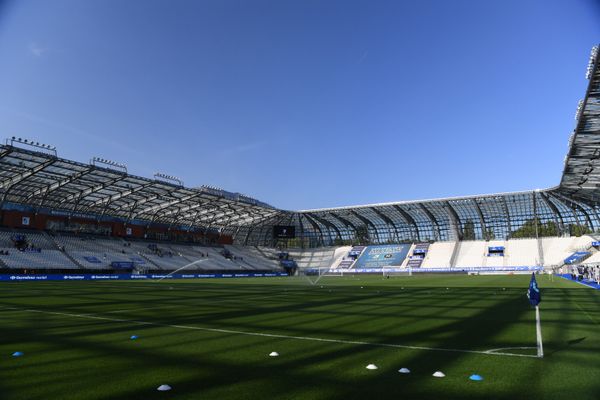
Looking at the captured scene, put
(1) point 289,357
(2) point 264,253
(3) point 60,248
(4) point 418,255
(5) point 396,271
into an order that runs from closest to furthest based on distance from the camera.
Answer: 1. (1) point 289,357
2. (3) point 60,248
3. (5) point 396,271
4. (4) point 418,255
5. (2) point 264,253

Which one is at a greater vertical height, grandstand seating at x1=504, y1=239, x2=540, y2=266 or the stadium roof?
the stadium roof

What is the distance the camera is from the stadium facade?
4394 cm

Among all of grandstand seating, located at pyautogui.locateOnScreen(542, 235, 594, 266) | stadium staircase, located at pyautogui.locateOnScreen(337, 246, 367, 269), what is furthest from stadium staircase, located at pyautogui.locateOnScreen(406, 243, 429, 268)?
grandstand seating, located at pyautogui.locateOnScreen(542, 235, 594, 266)

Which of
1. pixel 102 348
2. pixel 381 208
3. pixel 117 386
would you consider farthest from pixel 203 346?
pixel 381 208

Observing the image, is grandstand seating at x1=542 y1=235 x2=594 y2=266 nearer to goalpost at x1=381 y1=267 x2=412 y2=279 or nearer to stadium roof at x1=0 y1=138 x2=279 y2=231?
goalpost at x1=381 y1=267 x2=412 y2=279

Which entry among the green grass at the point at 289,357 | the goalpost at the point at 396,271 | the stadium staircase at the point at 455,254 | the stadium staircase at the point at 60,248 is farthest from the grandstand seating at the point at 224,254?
the green grass at the point at 289,357

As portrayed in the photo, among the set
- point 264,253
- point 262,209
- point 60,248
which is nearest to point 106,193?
point 60,248

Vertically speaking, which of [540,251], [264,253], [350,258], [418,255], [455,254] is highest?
[540,251]

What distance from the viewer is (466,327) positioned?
1259cm

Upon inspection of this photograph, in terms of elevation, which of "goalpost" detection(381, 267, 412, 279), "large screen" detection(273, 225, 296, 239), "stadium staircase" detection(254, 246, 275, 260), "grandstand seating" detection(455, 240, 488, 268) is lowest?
"goalpost" detection(381, 267, 412, 279)

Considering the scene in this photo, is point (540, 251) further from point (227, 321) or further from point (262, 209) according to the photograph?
point (227, 321)

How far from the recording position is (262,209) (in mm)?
83250

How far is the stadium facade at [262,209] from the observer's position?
43.9m

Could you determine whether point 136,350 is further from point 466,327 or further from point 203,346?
point 466,327
